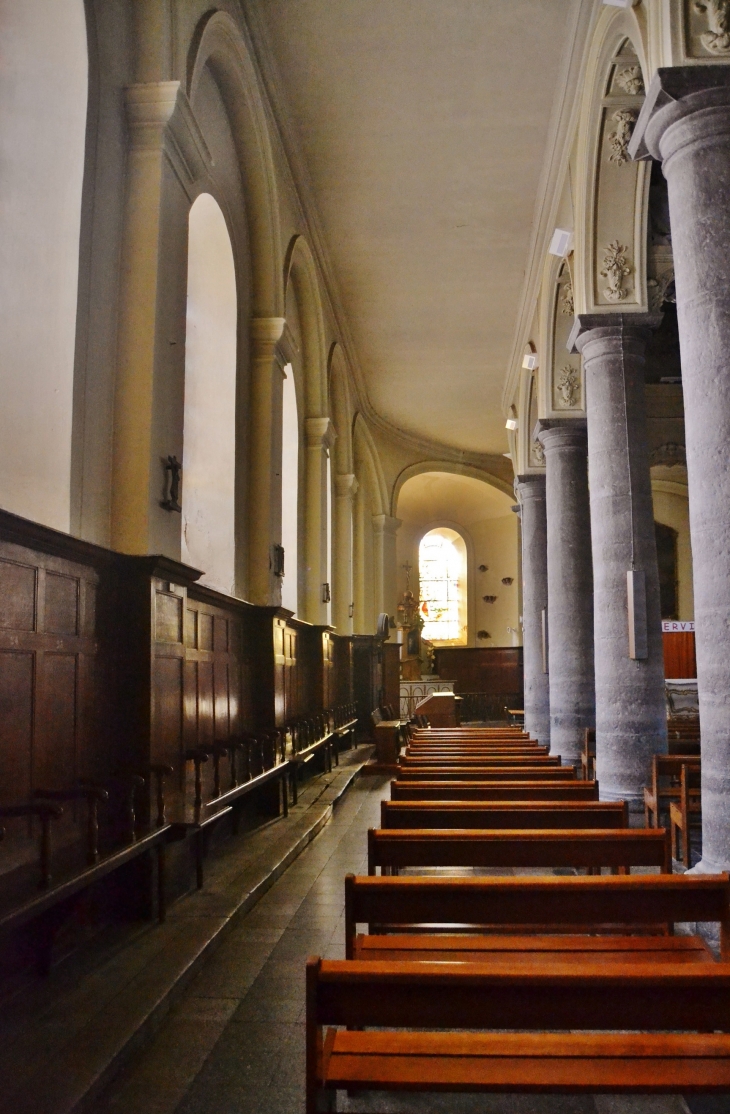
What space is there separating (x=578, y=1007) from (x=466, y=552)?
81.1ft

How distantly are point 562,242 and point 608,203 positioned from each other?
1030 millimetres

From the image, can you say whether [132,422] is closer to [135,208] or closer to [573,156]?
[135,208]

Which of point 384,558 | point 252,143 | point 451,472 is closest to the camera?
point 252,143

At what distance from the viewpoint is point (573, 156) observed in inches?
349

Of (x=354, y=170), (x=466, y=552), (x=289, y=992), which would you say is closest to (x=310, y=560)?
(x=354, y=170)

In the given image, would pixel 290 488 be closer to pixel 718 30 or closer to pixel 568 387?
pixel 568 387

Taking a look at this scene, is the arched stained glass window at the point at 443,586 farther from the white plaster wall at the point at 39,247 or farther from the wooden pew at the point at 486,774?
the white plaster wall at the point at 39,247

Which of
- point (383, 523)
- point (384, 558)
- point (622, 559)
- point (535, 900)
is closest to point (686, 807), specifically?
point (622, 559)

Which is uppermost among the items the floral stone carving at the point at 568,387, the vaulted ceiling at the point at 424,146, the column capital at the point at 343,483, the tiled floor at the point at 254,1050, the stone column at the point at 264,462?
the vaulted ceiling at the point at 424,146

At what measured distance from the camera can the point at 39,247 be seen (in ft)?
15.7

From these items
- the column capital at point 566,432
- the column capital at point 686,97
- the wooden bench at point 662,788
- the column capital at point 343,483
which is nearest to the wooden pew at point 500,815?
the wooden bench at point 662,788

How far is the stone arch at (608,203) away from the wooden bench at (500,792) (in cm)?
471

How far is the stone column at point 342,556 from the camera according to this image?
16016mm

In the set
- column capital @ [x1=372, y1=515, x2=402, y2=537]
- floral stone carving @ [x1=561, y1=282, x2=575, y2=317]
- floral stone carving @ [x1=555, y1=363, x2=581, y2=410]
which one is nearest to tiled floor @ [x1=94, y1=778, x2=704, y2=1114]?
floral stone carving @ [x1=555, y1=363, x2=581, y2=410]
